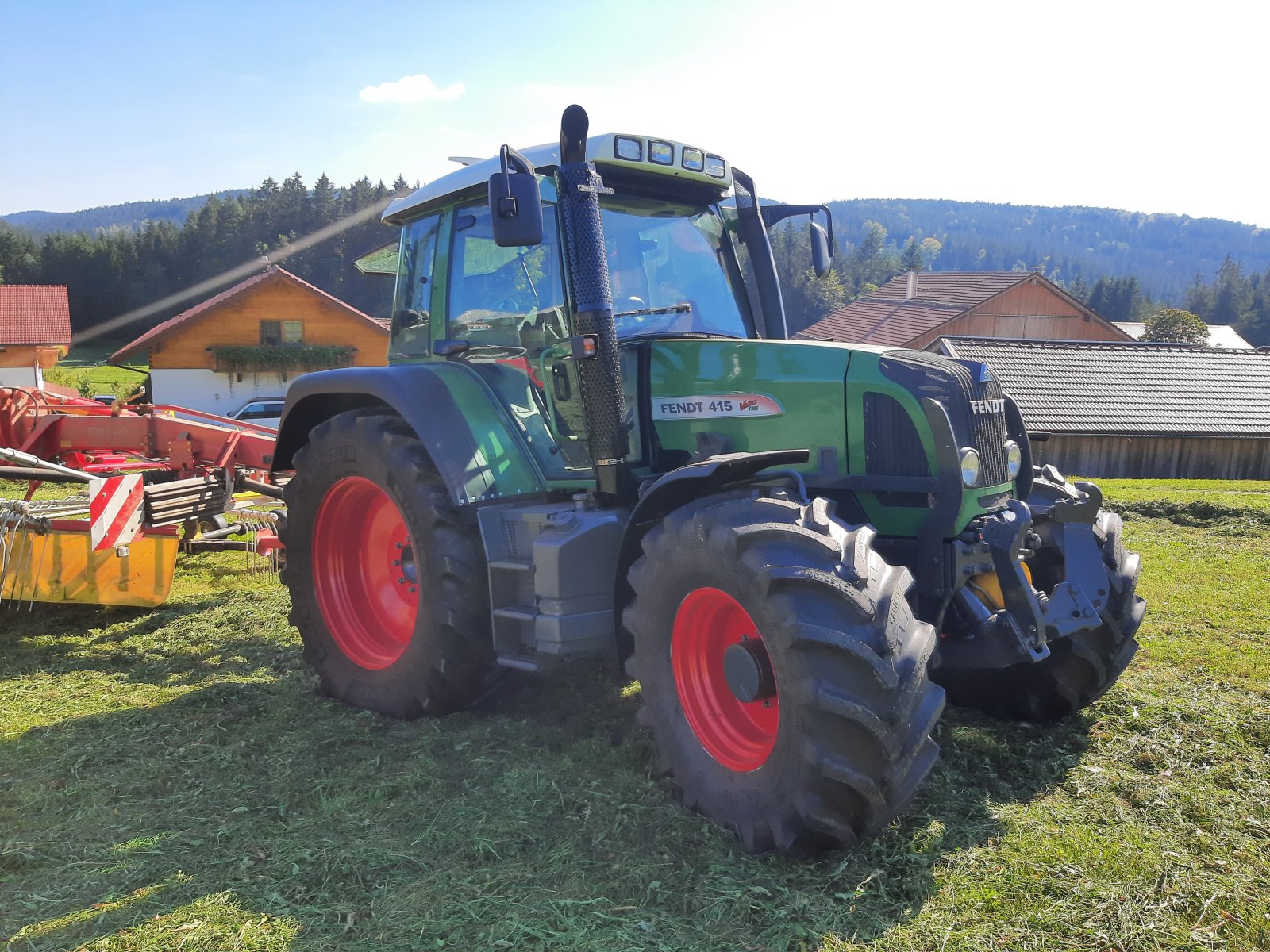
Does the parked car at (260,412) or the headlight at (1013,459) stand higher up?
the headlight at (1013,459)

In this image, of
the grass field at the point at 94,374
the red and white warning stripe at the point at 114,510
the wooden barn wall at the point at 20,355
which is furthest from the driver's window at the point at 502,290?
the wooden barn wall at the point at 20,355

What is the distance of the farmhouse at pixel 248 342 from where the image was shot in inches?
1286

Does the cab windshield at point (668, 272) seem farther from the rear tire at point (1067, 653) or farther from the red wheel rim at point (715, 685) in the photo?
the rear tire at point (1067, 653)

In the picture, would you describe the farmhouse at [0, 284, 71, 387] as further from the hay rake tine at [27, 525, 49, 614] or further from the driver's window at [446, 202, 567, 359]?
the driver's window at [446, 202, 567, 359]

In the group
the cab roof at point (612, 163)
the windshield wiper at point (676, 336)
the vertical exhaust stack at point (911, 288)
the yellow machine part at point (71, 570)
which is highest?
the vertical exhaust stack at point (911, 288)

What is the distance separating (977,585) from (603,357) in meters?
1.71

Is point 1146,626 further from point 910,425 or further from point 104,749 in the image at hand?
point 104,749

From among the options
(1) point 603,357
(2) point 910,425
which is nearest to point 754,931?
(2) point 910,425

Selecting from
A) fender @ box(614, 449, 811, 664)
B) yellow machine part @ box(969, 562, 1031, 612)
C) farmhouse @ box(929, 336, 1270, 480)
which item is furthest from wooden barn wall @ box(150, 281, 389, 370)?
yellow machine part @ box(969, 562, 1031, 612)

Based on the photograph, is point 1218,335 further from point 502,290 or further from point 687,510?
point 687,510

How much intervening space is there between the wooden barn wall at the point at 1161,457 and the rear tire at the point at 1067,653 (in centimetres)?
1710

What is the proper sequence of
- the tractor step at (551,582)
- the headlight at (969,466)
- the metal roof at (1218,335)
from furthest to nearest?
the metal roof at (1218,335)
the tractor step at (551,582)
the headlight at (969,466)

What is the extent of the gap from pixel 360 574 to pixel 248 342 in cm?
3098

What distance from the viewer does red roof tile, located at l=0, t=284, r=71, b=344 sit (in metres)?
→ 40.6
